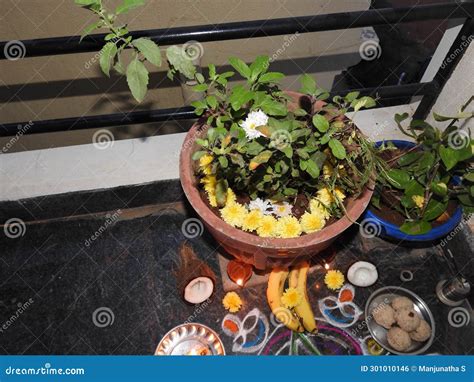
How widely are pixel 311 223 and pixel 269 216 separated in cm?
13

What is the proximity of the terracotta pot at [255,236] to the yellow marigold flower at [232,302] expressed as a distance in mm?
301

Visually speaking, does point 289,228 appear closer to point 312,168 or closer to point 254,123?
point 312,168

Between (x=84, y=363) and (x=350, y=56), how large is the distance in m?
2.71

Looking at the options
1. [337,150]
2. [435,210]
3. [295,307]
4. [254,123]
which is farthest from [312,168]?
[295,307]

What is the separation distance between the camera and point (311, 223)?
4.05 ft

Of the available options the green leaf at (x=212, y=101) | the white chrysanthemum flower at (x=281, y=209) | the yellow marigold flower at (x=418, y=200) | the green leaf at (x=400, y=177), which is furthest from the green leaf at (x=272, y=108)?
the yellow marigold flower at (x=418, y=200)

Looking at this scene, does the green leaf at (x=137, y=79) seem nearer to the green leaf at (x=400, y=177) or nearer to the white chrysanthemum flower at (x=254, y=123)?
the white chrysanthemum flower at (x=254, y=123)

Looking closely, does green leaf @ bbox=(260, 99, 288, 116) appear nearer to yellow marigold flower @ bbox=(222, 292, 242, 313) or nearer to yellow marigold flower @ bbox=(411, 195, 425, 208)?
yellow marigold flower @ bbox=(411, 195, 425, 208)

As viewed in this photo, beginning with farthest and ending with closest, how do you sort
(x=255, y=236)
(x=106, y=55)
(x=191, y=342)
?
(x=191, y=342)
(x=255, y=236)
(x=106, y=55)

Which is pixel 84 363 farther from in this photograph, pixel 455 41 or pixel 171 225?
pixel 455 41

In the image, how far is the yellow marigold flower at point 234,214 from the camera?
48.5 inches

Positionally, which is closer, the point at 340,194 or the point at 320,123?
the point at 320,123

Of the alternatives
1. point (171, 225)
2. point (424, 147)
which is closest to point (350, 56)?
point (424, 147)

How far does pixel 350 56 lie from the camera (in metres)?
3.04
